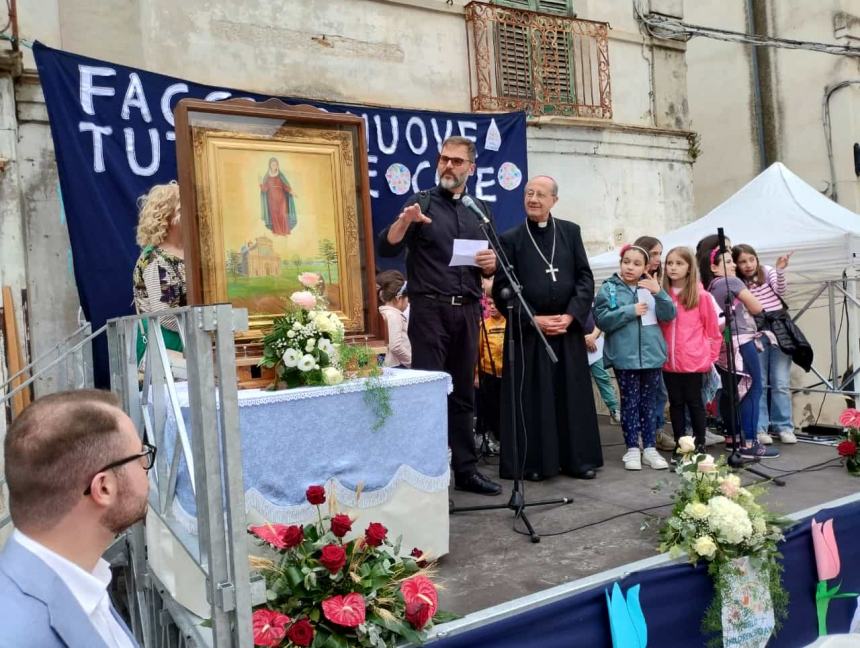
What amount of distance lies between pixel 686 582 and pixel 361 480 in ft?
4.67

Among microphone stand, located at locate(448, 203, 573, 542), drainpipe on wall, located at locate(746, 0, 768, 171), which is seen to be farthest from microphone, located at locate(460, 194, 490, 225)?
drainpipe on wall, located at locate(746, 0, 768, 171)

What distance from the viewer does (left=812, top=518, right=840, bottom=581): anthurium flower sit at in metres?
3.42

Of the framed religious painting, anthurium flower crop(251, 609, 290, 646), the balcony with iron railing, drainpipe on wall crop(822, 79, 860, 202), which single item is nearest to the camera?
anthurium flower crop(251, 609, 290, 646)

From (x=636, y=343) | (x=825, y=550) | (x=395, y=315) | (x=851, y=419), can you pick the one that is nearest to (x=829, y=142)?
(x=851, y=419)

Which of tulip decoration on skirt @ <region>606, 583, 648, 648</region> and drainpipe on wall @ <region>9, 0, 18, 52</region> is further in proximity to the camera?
drainpipe on wall @ <region>9, 0, 18, 52</region>

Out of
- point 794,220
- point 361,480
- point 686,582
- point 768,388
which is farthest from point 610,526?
point 794,220

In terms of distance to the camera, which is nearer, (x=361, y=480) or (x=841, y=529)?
(x=361, y=480)

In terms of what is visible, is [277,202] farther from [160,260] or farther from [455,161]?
[455,161]

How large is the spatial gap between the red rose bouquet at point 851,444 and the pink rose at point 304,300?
3571 millimetres

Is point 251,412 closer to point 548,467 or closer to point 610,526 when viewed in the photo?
point 610,526

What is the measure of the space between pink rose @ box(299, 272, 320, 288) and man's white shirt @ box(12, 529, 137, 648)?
175cm

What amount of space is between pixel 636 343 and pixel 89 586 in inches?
156

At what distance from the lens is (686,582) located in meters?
3.06

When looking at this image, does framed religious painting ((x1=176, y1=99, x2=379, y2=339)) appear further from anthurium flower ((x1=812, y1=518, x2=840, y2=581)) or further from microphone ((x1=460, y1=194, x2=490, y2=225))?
anthurium flower ((x1=812, y1=518, x2=840, y2=581))
